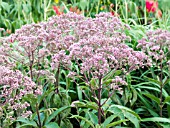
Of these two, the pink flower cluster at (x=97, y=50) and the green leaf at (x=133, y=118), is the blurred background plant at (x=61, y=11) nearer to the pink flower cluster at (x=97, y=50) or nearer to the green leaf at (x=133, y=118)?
the pink flower cluster at (x=97, y=50)

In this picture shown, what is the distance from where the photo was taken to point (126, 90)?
3668 mm

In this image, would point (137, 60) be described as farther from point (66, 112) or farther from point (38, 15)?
point (38, 15)

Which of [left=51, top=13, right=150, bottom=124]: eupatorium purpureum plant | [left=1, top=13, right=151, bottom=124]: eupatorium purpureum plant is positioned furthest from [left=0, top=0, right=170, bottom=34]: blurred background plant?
[left=51, top=13, right=150, bottom=124]: eupatorium purpureum plant

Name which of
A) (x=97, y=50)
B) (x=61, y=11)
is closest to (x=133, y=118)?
(x=97, y=50)

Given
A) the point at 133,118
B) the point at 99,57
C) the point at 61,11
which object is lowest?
the point at 133,118

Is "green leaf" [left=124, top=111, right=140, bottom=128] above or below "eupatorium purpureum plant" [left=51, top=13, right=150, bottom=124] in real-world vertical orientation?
below

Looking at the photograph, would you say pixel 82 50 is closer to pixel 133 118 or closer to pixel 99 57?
pixel 99 57

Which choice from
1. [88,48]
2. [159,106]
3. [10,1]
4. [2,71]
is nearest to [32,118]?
[2,71]

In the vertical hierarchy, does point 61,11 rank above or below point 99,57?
above

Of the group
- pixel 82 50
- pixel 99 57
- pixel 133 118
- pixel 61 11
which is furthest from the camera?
pixel 61 11

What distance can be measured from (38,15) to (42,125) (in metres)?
5.31

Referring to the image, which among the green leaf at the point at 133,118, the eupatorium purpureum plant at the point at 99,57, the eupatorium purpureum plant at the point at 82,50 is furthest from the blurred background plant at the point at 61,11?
the eupatorium purpureum plant at the point at 99,57

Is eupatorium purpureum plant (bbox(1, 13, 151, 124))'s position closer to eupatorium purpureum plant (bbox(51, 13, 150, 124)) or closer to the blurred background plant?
eupatorium purpureum plant (bbox(51, 13, 150, 124))

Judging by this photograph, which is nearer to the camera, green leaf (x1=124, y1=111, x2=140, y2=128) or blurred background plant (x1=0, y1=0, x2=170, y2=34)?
green leaf (x1=124, y1=111, x2=140, y2=128)
